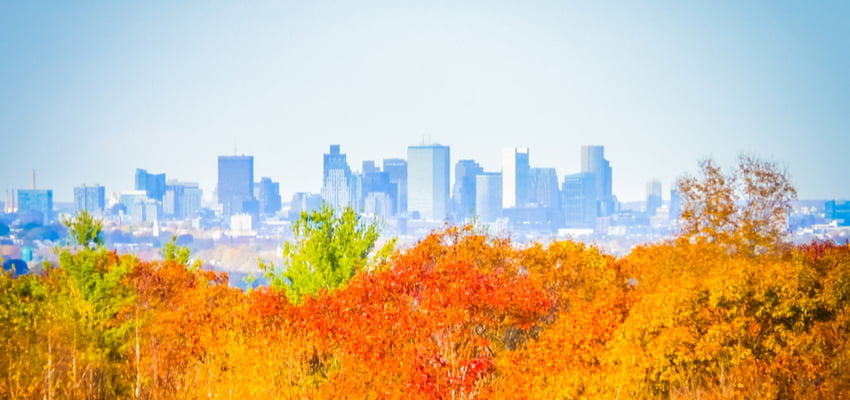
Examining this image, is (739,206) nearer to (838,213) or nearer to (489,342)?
(489,342)

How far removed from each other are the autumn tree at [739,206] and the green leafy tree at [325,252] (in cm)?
1120

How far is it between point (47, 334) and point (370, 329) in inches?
382

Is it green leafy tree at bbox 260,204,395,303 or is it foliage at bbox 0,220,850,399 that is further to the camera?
green leafy tree at bbox 260,204,395,303

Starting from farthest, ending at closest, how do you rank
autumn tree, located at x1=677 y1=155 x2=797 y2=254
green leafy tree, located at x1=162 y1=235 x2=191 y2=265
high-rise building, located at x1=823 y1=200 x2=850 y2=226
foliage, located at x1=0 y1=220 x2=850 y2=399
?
high-rise building, located at x1=823 y1=200 x2=850 y2=226 < green leafy tree, located at x1=162 y1=235 x2=191 y2=265 < autumn tree, located at x1=677 y1=155 x2=797 y2=254 < foliage, located at x1=0 y1=220 x2=850 y2=399

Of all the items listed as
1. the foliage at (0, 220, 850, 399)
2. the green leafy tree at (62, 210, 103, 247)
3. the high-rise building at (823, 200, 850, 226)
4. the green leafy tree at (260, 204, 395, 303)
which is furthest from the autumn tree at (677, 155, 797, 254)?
the high-rise building at (823, 200, 850, 226)

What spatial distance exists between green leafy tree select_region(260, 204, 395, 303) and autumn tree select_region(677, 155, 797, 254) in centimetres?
1120

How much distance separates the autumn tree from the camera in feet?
103

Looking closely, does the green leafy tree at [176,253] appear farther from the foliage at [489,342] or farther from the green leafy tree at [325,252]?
the foliage at [489,342]

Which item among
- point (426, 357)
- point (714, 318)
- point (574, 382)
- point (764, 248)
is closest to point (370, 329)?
point (426, 357)

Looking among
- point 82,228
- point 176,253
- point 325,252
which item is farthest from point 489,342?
point 176,253

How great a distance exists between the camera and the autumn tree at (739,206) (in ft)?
103

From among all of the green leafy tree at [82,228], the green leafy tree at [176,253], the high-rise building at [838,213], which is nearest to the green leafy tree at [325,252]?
the green leafy tree at [82,228]

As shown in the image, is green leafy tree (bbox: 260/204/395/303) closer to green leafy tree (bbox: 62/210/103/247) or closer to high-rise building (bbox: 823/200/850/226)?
green leafy tree (bbox: 62/210/103/247)

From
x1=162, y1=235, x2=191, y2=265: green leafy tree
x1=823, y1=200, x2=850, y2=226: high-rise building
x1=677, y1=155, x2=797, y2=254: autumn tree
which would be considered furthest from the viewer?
x1=823, y1=200, x2=850, y2=226: high-rise building
